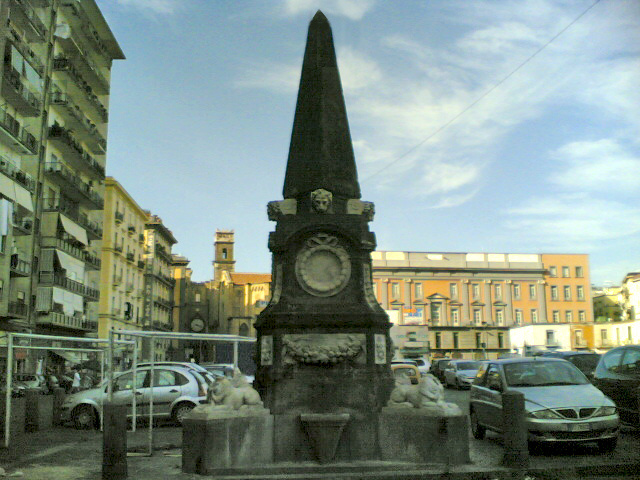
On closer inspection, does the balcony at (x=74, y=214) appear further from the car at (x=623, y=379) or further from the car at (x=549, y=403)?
the car at (x=623, y=379)

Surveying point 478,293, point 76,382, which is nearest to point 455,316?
point 478,293

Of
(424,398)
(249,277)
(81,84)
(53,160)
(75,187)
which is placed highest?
(81,84)

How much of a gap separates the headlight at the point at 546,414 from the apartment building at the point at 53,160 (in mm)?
26818

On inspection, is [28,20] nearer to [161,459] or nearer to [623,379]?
[161,459]

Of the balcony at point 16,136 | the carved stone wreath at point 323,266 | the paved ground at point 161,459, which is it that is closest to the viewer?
the paved ground at point 161,459

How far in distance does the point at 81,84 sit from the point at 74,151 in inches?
193

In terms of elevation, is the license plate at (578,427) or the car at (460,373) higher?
the license plate at (578,427)

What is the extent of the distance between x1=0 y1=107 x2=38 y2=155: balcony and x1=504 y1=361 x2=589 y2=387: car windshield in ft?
93.5

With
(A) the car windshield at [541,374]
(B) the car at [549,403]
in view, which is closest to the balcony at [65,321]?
(B) the car at [549,403]

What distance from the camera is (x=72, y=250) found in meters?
43.2

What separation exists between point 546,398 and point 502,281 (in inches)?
2967

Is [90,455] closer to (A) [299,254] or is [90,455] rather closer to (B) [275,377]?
(B) [275,377]

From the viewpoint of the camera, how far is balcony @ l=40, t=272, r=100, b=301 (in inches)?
1532

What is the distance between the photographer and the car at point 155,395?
1686 cm
